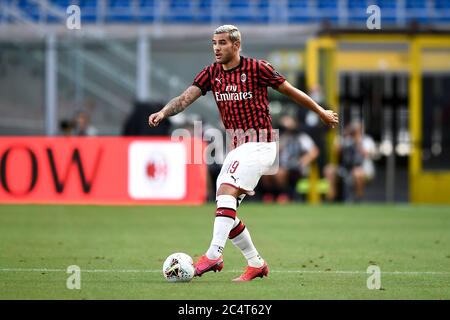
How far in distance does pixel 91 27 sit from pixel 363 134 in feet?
22.3

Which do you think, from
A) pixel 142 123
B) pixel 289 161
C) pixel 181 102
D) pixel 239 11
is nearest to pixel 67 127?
pixel 142 123

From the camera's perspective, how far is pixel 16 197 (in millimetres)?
19734

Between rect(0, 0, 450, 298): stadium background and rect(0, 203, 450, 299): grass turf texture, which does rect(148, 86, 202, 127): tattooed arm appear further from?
rect(0, 0, 450, 298): stadium background

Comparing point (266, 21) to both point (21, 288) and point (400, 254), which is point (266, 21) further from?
point (21, 288)

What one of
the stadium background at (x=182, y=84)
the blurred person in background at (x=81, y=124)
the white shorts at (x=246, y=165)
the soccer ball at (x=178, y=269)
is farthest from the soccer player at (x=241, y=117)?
the blurred person in background at (x=81, y=124)

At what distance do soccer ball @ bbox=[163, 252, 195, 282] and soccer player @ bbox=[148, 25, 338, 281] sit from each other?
4.6 inches

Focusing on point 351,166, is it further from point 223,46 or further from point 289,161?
point 223,46

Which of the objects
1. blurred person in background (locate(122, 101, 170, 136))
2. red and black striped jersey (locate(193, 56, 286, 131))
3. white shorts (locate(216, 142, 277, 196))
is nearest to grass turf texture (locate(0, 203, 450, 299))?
white shorts (locate(216, 142, 277, 196))

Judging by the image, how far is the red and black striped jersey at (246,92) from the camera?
368 inches

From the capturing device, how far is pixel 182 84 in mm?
24594

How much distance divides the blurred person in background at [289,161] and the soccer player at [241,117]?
41.6 feet

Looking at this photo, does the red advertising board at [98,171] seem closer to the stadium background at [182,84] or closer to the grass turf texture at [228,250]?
the stadium background at [182,84]

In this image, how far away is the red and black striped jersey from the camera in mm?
9359

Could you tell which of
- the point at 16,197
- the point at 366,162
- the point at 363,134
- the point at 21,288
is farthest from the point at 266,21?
the point at 21,288
